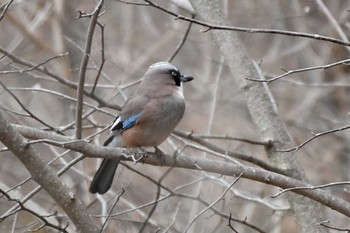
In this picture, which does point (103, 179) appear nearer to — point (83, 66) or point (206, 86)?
point (83, 66)

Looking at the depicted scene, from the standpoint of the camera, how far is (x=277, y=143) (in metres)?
4.96

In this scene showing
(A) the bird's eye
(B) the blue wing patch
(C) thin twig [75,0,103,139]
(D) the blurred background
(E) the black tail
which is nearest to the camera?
(C) thin twig [75,0,103,139]

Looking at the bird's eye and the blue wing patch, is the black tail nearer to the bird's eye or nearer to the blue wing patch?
the blue wing patch

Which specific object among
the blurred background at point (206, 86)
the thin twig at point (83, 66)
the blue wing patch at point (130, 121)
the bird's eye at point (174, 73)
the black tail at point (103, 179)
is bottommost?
the blurred background at point (206, 86)

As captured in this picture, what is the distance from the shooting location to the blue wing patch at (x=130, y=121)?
506 centimetres

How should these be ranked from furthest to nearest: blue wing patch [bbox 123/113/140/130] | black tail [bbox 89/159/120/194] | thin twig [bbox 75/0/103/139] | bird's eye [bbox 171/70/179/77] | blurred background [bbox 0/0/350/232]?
1. blurred background [bbox 0/0/350/232]
2. bird's eye [bbox 171/70/179/77]
3. blue wing patch [bbox 123/113/140/130]
4. black tail [bbox 89/159/120/194]
5. thin twig [bbox 75/0/103/139]

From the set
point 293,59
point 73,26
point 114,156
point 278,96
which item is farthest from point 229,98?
point 114,156

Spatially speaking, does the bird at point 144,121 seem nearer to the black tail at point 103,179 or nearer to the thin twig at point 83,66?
the black tail at point 103,179

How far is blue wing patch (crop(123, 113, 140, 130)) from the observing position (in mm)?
5062

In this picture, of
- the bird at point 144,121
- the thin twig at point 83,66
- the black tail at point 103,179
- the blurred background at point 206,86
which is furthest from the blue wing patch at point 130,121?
the blurred background at point 206,86

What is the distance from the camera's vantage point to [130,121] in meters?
5.07

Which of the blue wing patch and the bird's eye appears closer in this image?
the blue wing patch

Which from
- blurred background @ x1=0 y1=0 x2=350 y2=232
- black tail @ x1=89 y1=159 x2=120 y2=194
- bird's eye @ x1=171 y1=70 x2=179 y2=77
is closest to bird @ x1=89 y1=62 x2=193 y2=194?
black tail @ x1=89 y1=159 x2=120 y2=194

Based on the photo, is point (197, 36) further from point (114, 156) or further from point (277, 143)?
point (114, 156)
